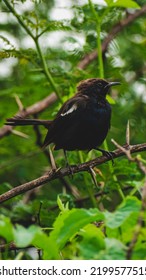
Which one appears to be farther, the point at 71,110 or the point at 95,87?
the point at 95,87

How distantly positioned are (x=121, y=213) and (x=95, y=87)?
10.4 feet

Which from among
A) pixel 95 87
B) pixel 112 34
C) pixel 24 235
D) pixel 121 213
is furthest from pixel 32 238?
pixel 112 34

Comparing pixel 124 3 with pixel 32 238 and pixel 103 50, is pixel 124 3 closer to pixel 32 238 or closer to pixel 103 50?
pixel 103 50

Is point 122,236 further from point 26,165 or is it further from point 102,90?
point 26,165

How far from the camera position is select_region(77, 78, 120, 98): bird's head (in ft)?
16.0

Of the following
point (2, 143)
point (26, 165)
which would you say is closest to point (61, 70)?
point (2, 143)

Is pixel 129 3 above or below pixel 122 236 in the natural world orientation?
above

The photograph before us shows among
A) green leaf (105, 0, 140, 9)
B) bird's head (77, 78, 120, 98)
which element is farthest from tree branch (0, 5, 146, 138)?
green leaf (105, 0, 140, 9)

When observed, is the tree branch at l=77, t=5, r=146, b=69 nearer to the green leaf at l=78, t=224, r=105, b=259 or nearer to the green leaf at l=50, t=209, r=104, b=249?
the green leaf at l=50, t=209, r=104, b=249

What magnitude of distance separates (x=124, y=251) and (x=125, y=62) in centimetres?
557

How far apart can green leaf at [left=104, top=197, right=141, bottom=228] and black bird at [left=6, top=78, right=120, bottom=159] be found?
8.39ft

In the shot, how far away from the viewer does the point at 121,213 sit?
183 centimetres

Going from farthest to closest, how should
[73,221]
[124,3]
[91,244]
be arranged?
1. [124,3]
2. [73,221]
3. [91,244]
